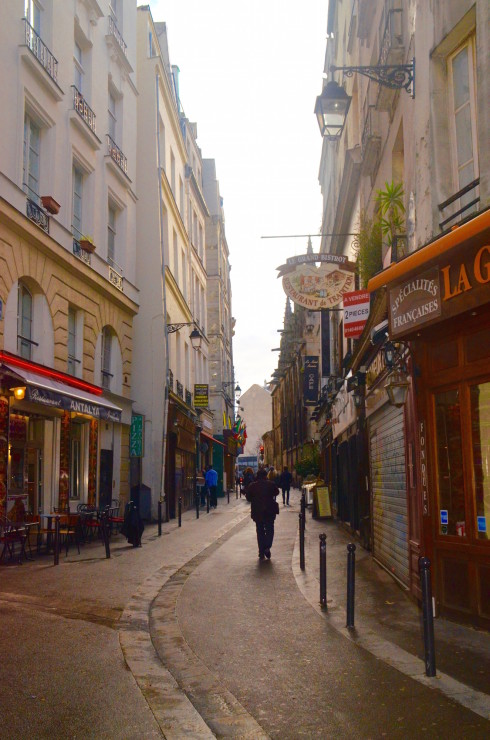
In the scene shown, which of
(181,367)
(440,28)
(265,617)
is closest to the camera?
(265,617)

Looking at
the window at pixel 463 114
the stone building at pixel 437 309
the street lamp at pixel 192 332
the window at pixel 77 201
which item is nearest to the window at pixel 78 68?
the window at pixel 77 201

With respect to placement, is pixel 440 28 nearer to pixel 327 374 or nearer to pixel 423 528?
pixel 423 528

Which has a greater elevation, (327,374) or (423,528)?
(327,374)

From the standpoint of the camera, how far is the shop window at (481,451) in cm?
773

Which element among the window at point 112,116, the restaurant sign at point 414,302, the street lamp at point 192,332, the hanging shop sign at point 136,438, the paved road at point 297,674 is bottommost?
the paved road at point 297,674

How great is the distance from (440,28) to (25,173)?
9.25 meters

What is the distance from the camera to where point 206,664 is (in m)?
6.40

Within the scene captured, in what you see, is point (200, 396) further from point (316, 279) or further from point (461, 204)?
point (461, 204)

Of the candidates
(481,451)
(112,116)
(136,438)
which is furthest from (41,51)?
(481,451)

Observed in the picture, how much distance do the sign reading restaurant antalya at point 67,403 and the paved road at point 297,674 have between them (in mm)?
4527

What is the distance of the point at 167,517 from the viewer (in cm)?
2428

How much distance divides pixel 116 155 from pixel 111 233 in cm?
219

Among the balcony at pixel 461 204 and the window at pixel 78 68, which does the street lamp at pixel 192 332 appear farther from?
the balcony at pixel 461 204

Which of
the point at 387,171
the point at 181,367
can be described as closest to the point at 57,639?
the point at 387,171
